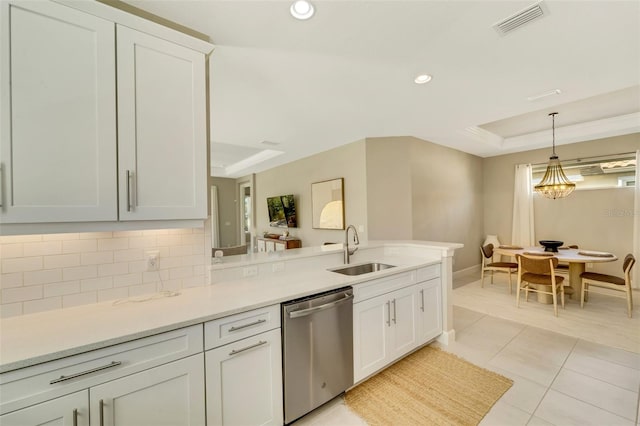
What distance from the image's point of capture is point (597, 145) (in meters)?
4.62

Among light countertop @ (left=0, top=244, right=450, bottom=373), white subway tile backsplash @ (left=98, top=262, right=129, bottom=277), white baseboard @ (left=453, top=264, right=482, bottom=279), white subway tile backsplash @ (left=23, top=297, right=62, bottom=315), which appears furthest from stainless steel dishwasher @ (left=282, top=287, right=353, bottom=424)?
white baseboard @ (left=453, top=264, right=482, bottom=279)

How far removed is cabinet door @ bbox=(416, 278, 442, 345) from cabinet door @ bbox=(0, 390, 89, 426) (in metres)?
2.42

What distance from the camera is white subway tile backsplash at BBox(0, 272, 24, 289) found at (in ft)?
4.35

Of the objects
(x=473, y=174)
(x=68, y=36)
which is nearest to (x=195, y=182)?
(x=68, y=36)

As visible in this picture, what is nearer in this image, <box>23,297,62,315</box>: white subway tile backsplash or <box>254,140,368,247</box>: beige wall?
<box>23,297,62,315</box>: white subway tile backsplash

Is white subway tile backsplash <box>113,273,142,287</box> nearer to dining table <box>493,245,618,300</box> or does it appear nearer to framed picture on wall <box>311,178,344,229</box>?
framed picture on wall <box>311,178,344,229</box>

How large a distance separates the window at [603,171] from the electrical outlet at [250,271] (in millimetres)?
6186

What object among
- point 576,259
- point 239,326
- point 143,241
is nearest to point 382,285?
point 239,326

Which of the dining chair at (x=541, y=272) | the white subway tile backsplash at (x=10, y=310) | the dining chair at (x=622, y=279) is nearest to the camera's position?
the white subway tile backsplash at (x=10, y=310)

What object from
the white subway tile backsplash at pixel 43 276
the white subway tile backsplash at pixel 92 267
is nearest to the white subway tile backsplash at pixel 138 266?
the white subway tile backsplash at pixel 92 267

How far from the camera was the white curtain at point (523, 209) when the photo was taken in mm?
5320

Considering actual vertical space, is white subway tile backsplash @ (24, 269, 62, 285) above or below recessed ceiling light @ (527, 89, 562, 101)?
below

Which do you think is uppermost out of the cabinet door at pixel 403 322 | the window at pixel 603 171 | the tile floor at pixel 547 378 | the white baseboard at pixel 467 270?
the window at pixel 603 171

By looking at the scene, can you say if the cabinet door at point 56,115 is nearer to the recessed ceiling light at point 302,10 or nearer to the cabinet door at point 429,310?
the recessed ceiling light at point 302,10
